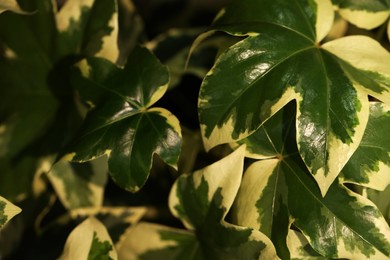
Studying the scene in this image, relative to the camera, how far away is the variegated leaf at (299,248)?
2.03 feet

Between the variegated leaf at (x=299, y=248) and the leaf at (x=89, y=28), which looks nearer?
the variegated leaf at (x=299, y=248)

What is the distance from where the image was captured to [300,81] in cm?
59

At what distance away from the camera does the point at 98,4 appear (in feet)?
2.59

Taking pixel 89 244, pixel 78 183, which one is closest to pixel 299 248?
pixel 89 244

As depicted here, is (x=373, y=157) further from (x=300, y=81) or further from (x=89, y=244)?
(x=89, y=244)

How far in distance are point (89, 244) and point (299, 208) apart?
27 centimetres

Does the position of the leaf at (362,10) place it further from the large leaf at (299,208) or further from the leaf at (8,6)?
the leaf at (8,6)

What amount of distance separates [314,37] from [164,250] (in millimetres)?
365

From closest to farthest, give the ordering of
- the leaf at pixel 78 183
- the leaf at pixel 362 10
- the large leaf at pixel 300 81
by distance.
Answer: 1. the large leaf at pixel 300 81
2. the leaf at pixel 362 10
3. the leaf at pixel 78 183

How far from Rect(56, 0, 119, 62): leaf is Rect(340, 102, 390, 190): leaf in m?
0.40

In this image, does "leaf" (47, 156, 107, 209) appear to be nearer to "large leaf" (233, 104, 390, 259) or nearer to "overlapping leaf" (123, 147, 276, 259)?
"overlapping leaf" (123, 147, 276, 259)

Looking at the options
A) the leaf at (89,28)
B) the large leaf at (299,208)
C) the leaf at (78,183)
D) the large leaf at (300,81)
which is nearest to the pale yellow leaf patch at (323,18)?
the large leaf at (300,81)

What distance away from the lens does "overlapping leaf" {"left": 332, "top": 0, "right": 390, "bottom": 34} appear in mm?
696

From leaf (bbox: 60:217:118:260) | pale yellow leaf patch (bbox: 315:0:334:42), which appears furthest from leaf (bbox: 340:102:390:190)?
leaf (bbox: 60:217:118:260)
